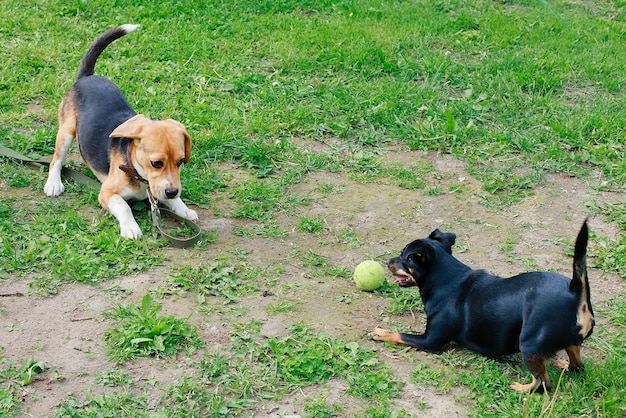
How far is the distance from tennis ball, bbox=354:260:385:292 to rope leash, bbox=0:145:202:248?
1.39 m

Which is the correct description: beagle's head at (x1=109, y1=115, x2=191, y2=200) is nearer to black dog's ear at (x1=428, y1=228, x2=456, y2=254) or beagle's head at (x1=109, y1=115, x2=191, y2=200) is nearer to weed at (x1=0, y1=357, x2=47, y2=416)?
weed at (x1=0, y1=357, x2=47, y2=416)

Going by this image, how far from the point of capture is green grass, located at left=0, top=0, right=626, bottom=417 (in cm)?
498

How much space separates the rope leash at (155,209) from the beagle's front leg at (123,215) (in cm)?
18

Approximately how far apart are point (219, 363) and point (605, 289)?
3.02 m

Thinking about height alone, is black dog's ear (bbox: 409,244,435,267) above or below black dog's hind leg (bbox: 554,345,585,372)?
above

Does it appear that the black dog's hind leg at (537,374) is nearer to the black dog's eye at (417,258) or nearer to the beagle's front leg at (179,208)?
the black dog's eye at (417,258)

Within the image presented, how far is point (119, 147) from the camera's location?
6.75 meters

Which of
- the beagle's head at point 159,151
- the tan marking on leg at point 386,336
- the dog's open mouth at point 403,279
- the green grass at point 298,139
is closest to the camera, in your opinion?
the green grass at point 298,139

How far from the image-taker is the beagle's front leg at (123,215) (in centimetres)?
638

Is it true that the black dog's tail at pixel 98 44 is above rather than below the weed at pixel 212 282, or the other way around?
above

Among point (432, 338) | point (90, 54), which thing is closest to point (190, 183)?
point (90, 54)

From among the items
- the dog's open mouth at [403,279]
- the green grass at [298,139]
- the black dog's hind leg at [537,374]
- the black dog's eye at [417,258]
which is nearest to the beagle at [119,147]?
the green grass at [298,139]

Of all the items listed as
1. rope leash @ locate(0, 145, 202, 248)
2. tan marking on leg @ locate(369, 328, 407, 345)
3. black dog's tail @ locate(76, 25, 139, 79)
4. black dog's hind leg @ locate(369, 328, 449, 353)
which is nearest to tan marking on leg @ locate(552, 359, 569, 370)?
black dog's hind leg @ locate(369, 328, 449, 353)

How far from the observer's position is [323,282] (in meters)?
6.06
